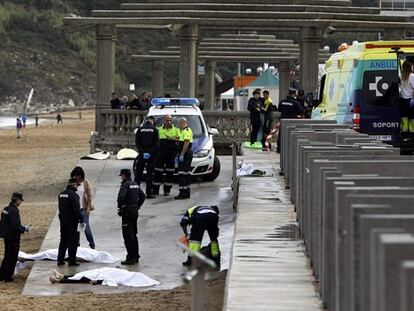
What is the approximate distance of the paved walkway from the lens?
10102 millimetres

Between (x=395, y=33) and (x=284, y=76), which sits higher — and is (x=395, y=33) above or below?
above

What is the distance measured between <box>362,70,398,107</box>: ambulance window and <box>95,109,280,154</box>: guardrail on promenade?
13333 mm

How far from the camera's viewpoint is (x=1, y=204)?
1110 inches

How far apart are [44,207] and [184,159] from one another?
4453 mm

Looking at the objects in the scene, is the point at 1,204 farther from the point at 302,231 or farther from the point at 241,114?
the point at 302,231

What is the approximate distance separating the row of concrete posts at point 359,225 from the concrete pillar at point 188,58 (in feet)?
Result: 63.7

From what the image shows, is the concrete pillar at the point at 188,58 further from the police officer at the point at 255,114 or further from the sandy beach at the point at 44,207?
the sandy beach at the point at 44,207

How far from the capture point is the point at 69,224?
59.1 feet

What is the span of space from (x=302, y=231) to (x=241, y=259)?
4.90 feet

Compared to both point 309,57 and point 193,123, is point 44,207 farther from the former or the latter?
point 309,57

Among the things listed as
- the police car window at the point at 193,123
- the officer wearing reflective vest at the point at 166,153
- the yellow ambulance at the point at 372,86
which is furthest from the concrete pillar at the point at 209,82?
the yellow ambulance at the point at 372,86

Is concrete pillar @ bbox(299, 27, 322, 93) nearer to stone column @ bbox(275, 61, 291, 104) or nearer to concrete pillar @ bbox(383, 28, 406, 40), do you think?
concrete pillar @ bbox(383, 28, 406, 40)

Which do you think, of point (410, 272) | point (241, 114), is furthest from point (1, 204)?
point (410, 272)

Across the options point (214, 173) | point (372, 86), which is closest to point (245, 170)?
point (214, 173)
